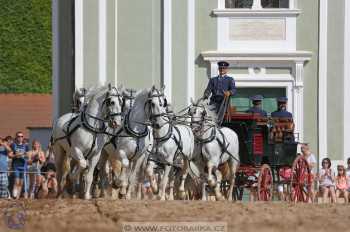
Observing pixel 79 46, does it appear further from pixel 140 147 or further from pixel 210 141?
pixel 140 147

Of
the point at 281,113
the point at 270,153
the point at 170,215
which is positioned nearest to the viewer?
the point at 170,215

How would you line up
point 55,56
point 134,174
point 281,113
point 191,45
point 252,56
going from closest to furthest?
point 134,174
point 281,113
point 252,56
point 191,45
point 55,56

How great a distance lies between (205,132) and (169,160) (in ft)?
3.33

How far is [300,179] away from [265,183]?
25.5 inches

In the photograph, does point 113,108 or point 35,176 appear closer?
point 113,108

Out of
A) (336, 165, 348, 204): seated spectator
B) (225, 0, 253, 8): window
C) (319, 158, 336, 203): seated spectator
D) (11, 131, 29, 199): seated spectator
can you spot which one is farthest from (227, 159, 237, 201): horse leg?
(225, 0, 253, 8): window

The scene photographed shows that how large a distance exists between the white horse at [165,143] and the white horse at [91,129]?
2.20 ft

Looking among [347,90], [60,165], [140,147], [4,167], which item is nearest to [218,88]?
[140,147]

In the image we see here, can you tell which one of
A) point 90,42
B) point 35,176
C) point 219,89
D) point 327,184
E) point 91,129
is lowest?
point 327,184

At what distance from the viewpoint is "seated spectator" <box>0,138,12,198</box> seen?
2628 cm

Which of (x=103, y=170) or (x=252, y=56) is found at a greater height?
(x=252, y=56)

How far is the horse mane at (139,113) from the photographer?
73.6 ft

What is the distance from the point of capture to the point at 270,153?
24906mm

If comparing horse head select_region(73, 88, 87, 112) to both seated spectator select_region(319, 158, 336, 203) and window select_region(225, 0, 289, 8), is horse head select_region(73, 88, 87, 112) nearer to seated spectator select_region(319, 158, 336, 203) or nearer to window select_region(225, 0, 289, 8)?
seated spectator select_region(319, 158, 336, 203)
